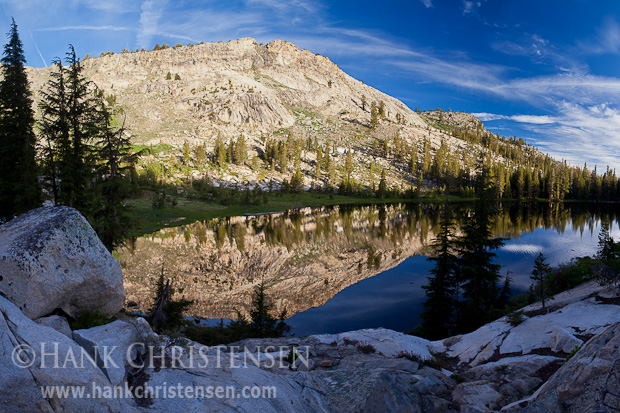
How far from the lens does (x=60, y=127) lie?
2280 cm

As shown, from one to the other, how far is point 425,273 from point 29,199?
1456 inches

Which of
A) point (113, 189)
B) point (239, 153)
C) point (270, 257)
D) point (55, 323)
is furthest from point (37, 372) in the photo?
point (239, 153)

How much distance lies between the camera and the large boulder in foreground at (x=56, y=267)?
7.37 m

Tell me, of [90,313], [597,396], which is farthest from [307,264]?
[597,396]

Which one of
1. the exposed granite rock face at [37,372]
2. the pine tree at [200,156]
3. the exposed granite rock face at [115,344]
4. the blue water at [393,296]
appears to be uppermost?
the pine tree at [200,156]

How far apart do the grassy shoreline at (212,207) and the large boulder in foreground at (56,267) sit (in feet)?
63.3

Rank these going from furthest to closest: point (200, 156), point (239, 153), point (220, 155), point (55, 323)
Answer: point (239, 153), point (220, 155), point (200, 156), point (55, 323)

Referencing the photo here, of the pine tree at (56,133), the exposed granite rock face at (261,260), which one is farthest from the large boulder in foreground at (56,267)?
the pine tree at (56,133)

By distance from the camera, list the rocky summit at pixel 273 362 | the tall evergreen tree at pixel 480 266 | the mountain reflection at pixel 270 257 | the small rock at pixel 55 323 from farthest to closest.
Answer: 1. the mountain reflection at pixel 270 257
2. the tall evergreen tree at pixel 480 266
3. the small rock at pixel 55 323
4. the rocky summit at pixel 273 362

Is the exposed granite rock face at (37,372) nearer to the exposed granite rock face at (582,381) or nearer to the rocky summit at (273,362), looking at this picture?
the rocky summit at (273,362)

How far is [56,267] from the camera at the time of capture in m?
→ 8.12

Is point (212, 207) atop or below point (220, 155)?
below

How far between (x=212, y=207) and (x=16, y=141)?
56.0 m

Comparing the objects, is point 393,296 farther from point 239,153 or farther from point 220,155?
point 239,153
